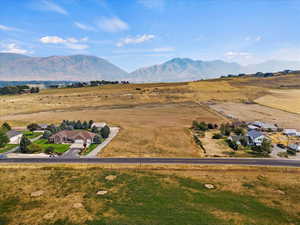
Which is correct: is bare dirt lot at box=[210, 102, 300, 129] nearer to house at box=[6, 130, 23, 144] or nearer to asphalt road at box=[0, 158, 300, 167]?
asphalt road at box=[0, 158, 300, 167]

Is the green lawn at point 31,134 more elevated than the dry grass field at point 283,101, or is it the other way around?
the dry grass field at point 283,101

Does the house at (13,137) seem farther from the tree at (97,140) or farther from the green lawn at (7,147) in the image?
the tree at (97,140)

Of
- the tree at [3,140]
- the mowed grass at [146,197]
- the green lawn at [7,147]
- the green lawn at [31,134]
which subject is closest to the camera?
the mowed grass at [146,197]

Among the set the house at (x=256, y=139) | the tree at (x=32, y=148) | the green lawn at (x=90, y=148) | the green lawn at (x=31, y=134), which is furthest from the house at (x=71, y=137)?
the house at (x=256, y=139)

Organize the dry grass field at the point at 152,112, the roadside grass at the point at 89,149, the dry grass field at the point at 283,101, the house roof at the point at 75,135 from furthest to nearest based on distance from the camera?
the dry grass field at the point at 283,101 → the house roof at the point at 75,135 → the dry grass field at the point at 152,112 → the roadside grass at the point at 89,149

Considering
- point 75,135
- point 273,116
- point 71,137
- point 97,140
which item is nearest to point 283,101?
point 273,116

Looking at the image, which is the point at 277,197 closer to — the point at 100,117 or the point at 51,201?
the point at 51,201

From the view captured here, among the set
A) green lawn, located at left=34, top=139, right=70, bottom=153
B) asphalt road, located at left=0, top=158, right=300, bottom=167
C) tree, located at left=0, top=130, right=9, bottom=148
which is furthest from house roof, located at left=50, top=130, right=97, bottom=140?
asphalt road, located at left=0, top=158, right=300, bottom=167

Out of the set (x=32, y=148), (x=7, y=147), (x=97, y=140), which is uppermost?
(x=97, y=140)

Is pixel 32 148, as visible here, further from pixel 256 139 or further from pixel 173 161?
pixel 256 139
